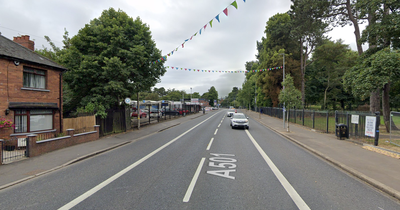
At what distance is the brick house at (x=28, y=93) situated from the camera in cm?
1027

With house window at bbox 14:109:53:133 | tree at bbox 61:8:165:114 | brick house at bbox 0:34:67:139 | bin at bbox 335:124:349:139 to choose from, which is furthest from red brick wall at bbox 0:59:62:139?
bin at bbox 335:124:349:139

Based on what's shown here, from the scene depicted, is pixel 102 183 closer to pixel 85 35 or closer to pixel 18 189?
pixel 18 189

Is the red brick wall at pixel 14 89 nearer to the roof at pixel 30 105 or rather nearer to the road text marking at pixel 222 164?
the roof at pixel 30 105

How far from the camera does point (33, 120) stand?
37.8 ft

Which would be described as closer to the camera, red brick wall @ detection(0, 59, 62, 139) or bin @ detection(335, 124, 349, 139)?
red brick wall @ detection(0, 59, 62, 139)

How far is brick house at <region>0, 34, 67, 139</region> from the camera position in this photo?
1027 cm

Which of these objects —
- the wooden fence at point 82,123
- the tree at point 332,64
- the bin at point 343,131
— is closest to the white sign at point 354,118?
the bin at point 343,131

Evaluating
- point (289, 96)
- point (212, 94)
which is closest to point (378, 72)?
point (289, 96)

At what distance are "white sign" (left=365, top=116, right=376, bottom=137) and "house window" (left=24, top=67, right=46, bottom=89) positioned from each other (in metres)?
19.5

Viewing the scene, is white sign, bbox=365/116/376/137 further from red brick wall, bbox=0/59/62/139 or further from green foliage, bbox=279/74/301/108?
red brick wall, bbox=0/59/62/139

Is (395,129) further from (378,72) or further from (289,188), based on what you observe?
(289,188)

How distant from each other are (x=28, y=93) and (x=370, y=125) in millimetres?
19400

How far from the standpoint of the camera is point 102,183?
496cm

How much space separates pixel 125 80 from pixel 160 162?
944 cm
